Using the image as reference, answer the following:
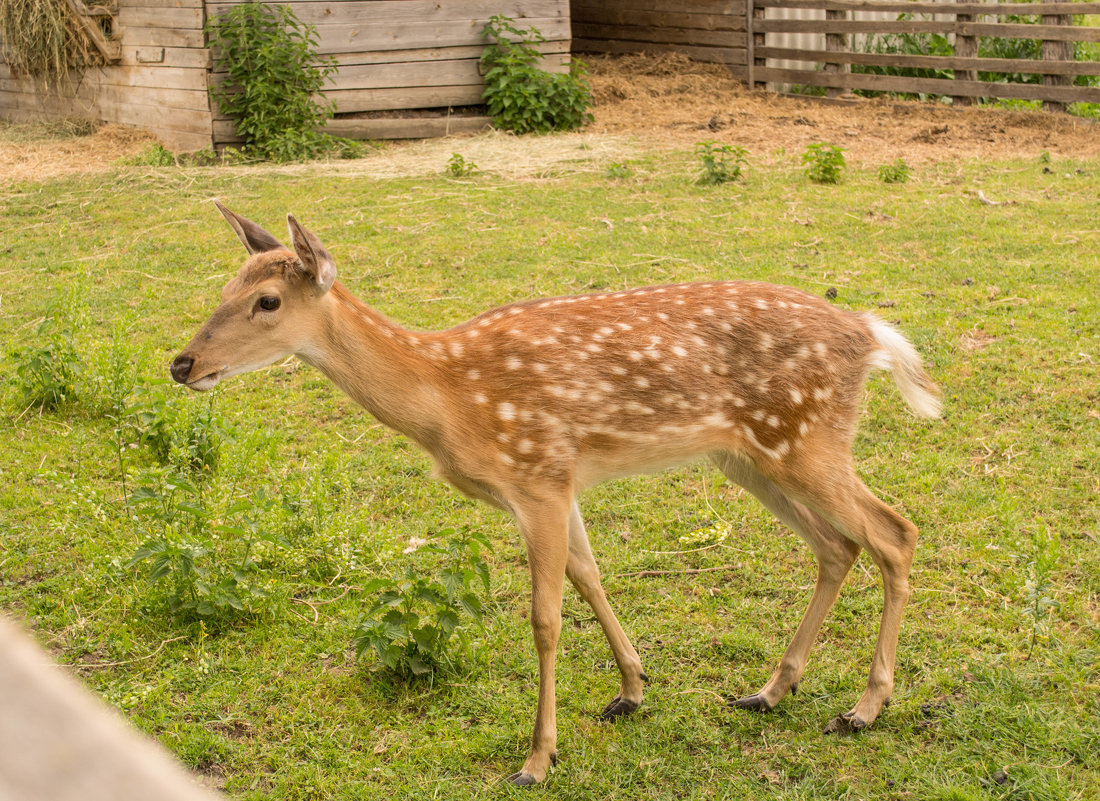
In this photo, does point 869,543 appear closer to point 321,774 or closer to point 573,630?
point 573,630

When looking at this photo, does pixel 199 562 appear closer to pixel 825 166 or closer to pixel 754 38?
pixel 825 166

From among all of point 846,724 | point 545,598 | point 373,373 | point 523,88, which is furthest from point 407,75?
point 846,724

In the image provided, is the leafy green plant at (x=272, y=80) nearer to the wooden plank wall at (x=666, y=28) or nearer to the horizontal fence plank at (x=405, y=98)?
the horizontal fence plank at (x=405, y=98)

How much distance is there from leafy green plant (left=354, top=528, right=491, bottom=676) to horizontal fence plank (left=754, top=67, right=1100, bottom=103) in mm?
11081

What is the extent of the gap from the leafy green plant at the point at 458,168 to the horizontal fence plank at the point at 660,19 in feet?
20.9

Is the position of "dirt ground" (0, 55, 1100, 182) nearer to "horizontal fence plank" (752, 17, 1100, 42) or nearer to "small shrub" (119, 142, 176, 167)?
"small shrub" (119, 142, 176, 167)

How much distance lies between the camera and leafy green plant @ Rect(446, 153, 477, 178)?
36.2 feet

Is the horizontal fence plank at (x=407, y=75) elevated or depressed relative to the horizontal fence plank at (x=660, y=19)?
depressed

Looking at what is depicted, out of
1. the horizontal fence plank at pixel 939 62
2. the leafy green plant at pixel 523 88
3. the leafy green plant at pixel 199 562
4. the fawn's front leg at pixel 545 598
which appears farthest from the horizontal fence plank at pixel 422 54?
the fawn's front leg at pixel 545 598

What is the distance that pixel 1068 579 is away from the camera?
4223mm

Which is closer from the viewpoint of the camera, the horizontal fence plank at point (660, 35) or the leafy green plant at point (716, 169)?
the leafy green plant at point (716, 169)

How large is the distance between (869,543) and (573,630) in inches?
50.9

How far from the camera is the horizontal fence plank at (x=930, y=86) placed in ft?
39.8

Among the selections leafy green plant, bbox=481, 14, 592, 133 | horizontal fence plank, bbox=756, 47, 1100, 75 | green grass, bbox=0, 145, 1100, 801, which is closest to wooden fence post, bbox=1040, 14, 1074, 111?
horizontal fence plank, bbox=756, 47, 1100, 75
